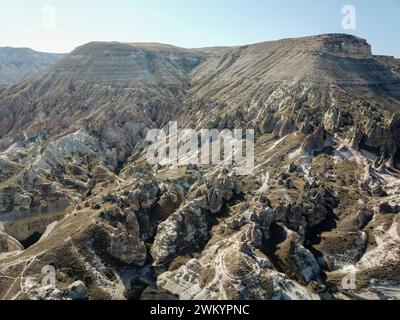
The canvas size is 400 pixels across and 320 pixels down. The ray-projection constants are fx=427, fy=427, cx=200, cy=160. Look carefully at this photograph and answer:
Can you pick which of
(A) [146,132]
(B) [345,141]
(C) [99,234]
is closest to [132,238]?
(C) [99,234]

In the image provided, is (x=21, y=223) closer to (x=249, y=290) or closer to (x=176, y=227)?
(x=176, y=227)

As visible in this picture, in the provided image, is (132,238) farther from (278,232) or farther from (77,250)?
(278,232)

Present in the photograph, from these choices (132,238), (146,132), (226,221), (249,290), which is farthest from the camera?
(146,132)

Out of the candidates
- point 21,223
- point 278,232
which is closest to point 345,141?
point 278,232

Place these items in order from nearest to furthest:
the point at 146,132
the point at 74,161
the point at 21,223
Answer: the point at 21,223
the point at 74,161
the point at 146,132

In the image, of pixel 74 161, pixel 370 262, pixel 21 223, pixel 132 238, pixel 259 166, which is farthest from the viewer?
pixel 74 161

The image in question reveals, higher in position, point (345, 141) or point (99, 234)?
point (345, 141)

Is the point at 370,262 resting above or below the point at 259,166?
below
